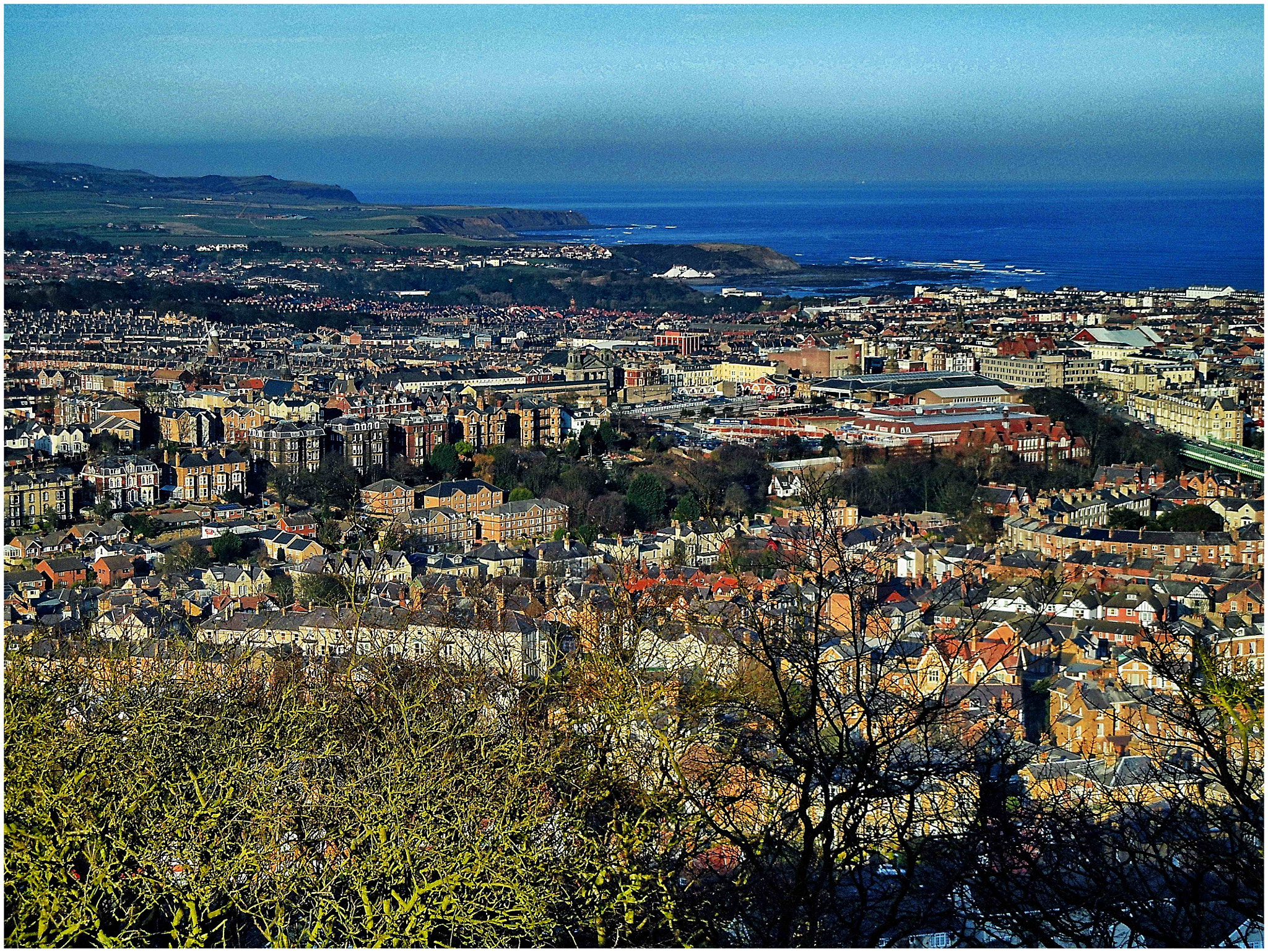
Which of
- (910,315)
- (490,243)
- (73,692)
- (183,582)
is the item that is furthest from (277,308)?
(73,692)

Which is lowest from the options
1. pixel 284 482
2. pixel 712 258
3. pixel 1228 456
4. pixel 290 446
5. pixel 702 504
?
pixel 284 482

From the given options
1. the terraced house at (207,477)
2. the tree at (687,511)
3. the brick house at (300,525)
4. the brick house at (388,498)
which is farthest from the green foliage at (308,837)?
the terraced house at (207,477)

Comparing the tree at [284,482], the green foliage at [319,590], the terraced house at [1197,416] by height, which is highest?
the terraced house at [1197,416]

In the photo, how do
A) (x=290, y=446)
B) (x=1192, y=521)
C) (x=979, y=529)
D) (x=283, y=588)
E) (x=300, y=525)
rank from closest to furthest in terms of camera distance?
1. (x=283, y=588)
2. (x=1192, y=521)
3. (x=979, y=529)
4. (x=300, y=525)
5. (x=290, y=446)

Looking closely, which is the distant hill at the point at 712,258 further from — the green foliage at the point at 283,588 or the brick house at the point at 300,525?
the green foliage at the point at 283,588

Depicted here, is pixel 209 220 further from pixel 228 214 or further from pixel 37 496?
pixel 37 496

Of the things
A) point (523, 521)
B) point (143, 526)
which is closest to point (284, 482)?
point (143, 526)
